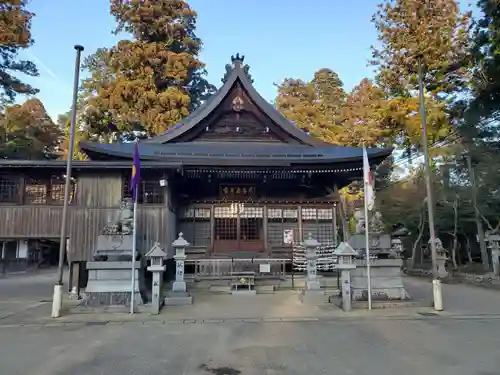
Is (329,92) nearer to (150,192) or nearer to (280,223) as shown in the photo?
(280,223)

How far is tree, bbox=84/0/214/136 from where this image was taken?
26.7 meters

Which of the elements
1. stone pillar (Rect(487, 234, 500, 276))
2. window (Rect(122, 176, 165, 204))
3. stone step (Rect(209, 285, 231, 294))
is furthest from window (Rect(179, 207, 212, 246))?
stone pillar (Rect(487, 234, 500, 276))

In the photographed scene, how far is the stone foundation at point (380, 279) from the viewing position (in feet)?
Result: 37.6

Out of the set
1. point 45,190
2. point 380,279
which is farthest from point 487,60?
point 45,190

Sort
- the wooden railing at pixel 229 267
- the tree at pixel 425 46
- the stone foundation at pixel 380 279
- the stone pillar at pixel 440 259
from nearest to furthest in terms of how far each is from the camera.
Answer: the stone foundation at pixel 380 279
the wooden railing at pixel 229 267
the stone pillar at pixel 440 259
the tree at pixel 425 46

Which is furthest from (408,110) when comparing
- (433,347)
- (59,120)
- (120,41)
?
(59,120)

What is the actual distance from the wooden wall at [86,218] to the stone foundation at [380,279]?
7.14 metres

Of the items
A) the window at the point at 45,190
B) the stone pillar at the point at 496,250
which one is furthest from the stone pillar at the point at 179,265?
the stone pillar at the point at 496,250

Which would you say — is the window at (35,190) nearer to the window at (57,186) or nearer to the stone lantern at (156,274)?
the window at (57,186)

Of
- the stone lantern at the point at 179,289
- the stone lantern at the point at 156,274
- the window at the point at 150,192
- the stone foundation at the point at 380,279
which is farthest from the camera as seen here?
the window at the point at 150,192

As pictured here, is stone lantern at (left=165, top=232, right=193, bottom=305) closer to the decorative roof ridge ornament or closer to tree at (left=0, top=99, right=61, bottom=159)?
the decorative roof ridge ornament

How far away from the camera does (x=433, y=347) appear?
6758 mm

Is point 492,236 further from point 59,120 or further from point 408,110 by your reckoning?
point 59,120

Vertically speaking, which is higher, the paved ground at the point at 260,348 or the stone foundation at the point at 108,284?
the stone foundation at the point at 108,284
